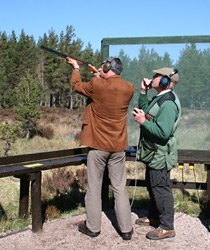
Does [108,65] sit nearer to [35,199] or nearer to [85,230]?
[35,199]

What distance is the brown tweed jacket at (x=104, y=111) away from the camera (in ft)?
16.1

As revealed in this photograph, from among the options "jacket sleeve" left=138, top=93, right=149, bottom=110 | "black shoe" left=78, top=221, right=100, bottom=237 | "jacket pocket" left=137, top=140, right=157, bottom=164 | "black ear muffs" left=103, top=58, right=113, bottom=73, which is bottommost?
"black shoe" left=78, top=221, right=100, bottom=237

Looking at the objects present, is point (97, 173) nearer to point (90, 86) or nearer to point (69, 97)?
point (90, 86)

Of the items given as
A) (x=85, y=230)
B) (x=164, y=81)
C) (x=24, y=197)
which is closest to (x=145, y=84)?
(x=164, y=81)

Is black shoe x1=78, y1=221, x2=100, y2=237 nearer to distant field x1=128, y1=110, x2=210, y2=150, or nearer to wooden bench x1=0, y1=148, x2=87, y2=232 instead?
wooden bench x1=0, y1=148, x2=87, y2=232

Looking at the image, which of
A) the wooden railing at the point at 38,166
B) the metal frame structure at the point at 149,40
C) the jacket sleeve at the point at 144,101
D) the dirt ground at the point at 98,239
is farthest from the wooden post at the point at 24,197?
the metal frame structure at the point at 149,40

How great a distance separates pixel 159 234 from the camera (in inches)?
204

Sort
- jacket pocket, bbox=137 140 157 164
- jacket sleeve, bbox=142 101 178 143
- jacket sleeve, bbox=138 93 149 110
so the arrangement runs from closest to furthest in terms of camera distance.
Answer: jacket sleeve, bbox=142 101 178 143 → jacket pocket, bbox=137 140 157 164 → jacket sleeve, bbox=138 93 149 110

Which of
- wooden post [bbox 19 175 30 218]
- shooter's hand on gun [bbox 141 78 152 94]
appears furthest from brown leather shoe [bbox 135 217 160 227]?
shooter's hand on gun [bbox 141 78 152 94]

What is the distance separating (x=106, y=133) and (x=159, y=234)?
1321 millimetres

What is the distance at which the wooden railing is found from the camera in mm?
5262

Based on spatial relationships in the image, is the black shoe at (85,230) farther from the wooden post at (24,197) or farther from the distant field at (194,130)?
the distant field at (194,130)

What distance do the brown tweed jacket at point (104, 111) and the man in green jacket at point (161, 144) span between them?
8.7 inches

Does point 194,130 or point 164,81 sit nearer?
point 164,81
